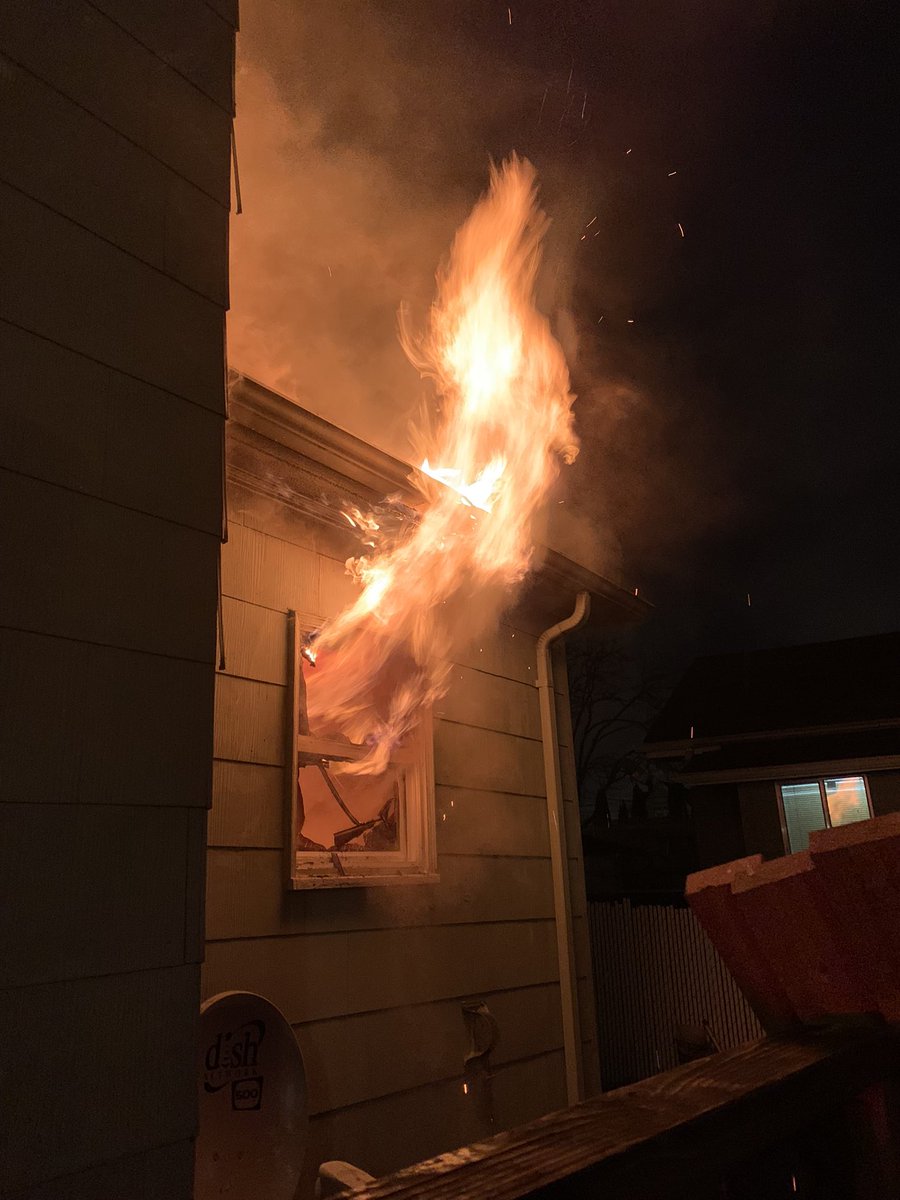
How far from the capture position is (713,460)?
40.3 ft

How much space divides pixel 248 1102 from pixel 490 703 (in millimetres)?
2743

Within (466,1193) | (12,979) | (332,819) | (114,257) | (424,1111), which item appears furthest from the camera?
(332,819)

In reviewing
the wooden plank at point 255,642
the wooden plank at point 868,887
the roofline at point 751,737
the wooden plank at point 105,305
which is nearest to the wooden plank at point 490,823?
the wooden plank at point 255,642

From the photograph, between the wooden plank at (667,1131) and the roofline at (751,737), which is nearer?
the wooden plank at (667,1131)

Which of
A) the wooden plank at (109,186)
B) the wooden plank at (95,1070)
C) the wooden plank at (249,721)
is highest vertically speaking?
the wooden plank at (109,186)

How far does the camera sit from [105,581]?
4.96ft

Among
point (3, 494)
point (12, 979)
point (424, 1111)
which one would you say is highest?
point (3, 494)

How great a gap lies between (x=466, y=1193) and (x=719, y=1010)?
29.3 ft

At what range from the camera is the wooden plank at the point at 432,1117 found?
3.42m

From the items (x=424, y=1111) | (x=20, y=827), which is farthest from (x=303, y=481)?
(x=424, y=1111)

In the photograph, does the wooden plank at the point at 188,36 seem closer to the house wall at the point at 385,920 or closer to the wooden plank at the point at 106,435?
the wooden plank at the point at 106,435

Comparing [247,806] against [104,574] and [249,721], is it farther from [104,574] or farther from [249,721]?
[104,574]

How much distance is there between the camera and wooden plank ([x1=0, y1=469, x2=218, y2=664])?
4.66ft

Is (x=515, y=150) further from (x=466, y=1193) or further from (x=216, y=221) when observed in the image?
(x=466, y=1193)
